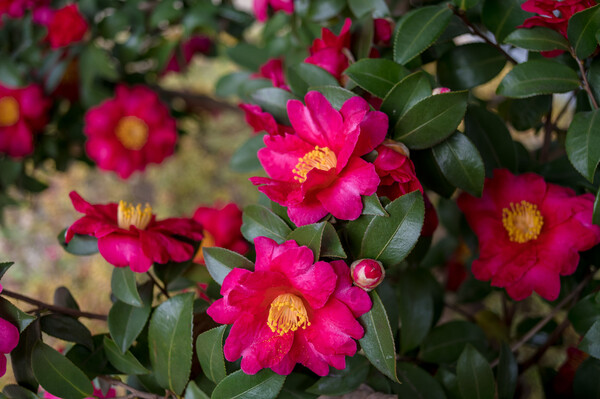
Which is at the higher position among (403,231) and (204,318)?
(403,231)

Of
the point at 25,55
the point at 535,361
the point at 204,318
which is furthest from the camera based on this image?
the point at 25,55

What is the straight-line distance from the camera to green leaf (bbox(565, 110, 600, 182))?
0.54 meters

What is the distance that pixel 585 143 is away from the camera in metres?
0.55

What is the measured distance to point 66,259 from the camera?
5.53ft

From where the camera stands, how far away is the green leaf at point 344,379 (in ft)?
1.91

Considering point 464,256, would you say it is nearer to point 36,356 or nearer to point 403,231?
point 403,231

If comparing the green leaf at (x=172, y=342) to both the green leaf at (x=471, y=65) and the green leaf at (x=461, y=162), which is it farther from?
the green leaf at (x=471, y=65)

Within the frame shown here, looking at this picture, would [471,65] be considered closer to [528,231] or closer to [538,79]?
[538,79]

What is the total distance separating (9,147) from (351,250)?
36.0 inches

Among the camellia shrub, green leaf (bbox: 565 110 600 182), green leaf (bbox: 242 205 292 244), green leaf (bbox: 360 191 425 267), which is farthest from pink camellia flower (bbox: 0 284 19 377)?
green leaf (bbox: 565 110 600 182)

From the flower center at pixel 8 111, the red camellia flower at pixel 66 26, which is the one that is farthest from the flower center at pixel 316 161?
the flower center at pixel 8 111

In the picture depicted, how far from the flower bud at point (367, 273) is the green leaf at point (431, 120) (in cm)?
14

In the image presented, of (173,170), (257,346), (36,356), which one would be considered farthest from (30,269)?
(257,346)

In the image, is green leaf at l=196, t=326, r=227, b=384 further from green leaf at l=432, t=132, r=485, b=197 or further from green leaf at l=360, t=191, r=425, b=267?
green leaf at l=432, t=132, r=485, b=197
